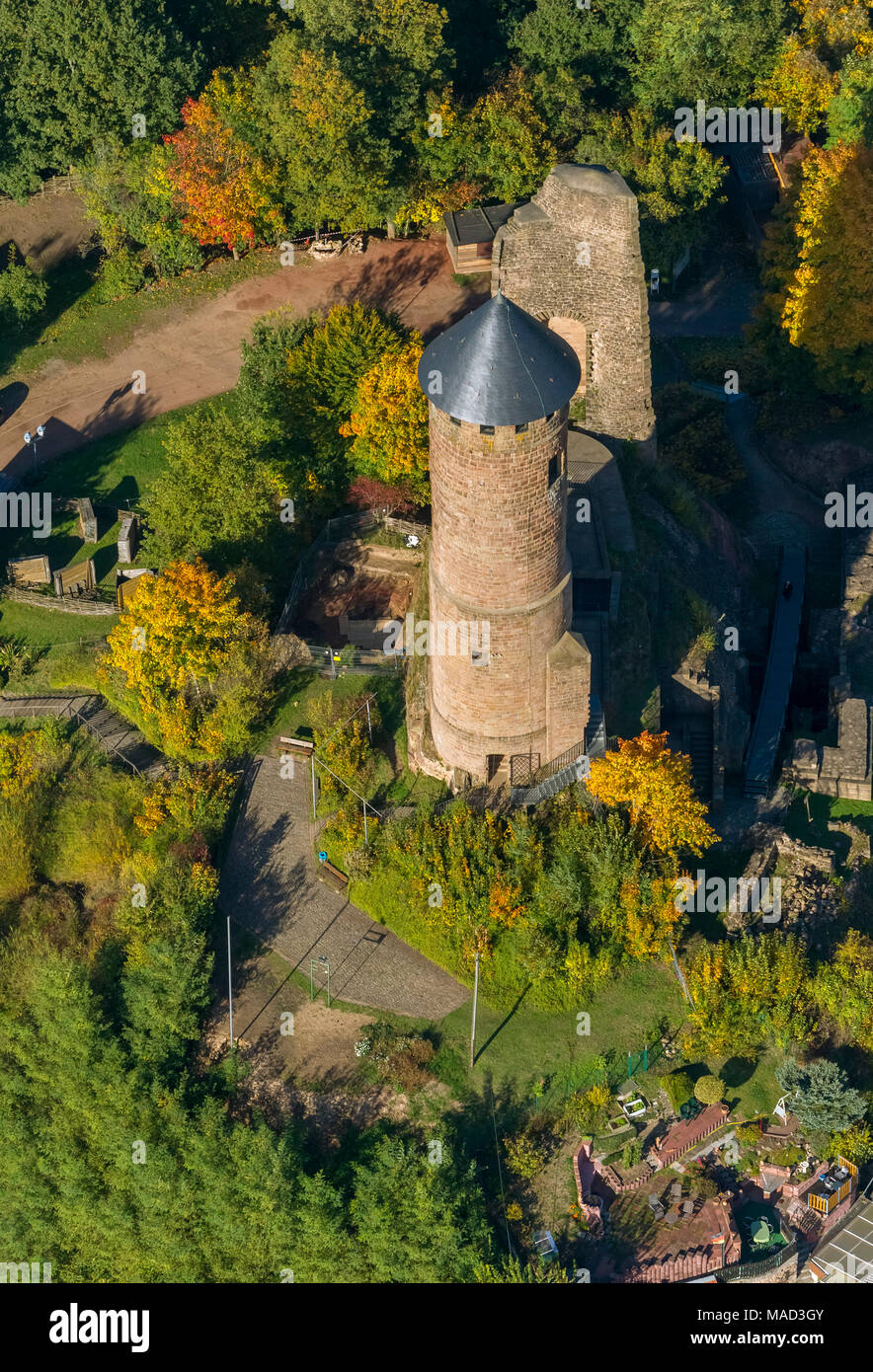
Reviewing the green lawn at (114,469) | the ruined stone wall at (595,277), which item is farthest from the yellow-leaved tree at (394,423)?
the green lawn at (114,469)

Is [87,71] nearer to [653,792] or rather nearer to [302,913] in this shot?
[302,913]

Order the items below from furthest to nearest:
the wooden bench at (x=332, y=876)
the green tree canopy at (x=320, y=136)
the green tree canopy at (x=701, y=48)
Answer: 1. the green tree canopy at (x=701, y=48)
2. the green tree canopy at (x=320, y=136)
3. the wooden bench at (x=332, y=876)

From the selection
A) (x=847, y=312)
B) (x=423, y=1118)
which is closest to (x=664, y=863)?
(x=423, y=1118)

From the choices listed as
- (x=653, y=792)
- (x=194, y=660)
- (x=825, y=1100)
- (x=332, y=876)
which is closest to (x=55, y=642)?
(x=194, y=660)

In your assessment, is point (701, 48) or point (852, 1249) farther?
point (701, 48)

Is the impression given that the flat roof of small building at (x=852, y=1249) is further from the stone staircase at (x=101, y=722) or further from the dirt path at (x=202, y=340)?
the dirt path at (x=202, y=340)

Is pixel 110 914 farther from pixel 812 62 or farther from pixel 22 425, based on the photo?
pixel 812 62

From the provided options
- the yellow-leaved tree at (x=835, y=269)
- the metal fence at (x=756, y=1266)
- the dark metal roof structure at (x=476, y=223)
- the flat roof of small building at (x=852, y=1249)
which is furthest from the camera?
the dark metal roof structure at (x=476, y=223)
